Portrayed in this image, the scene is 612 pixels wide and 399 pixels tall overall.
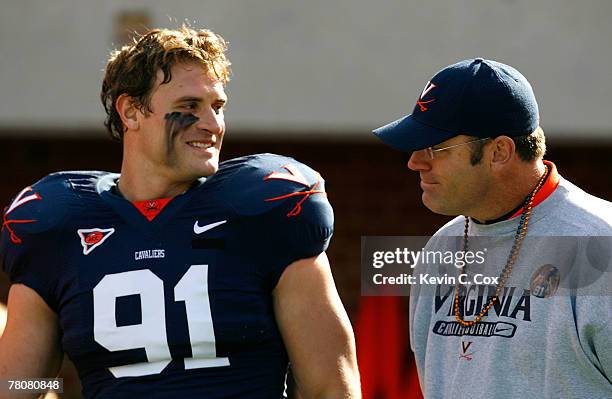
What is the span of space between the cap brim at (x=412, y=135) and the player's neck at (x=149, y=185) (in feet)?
2.27

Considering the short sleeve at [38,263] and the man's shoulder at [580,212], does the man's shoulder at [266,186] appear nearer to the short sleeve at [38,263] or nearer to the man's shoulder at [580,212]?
the short sleeve at [38,263]

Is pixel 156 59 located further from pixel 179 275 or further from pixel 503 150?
pixel 503 150

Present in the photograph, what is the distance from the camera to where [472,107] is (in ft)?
9.59

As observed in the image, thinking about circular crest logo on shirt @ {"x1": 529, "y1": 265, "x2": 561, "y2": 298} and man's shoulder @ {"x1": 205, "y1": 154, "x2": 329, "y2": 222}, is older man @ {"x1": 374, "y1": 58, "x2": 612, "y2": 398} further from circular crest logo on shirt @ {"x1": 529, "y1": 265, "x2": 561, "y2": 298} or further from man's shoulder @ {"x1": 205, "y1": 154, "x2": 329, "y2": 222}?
man's shoulder @ {"x1": 205, "y1": 154, "x2": 329, "y2": 222}

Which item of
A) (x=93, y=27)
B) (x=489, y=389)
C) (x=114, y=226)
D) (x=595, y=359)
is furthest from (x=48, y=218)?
(x=93, y=27)

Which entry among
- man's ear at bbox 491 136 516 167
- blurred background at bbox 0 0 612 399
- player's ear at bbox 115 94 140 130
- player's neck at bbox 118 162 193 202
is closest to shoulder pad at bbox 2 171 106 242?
player's neck at bbox 118 162 193 202

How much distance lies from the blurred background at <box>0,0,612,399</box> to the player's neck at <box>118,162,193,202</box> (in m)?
2.87

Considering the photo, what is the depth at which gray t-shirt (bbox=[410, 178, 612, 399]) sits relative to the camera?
2.65 meters

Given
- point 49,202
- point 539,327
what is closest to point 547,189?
point 539,327

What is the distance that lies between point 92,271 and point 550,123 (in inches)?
149

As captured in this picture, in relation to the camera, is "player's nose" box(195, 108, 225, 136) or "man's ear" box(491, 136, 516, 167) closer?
"man's ear" box(491, 136, 516, 167)

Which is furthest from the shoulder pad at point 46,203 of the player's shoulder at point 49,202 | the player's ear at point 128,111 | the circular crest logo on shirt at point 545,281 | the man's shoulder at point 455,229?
the circular crest logo on shirt at point 545,281

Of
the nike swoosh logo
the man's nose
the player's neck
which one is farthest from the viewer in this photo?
the player's neck

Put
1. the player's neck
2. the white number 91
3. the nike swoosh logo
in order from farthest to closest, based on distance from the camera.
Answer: the player's neck, the nike swoosh logo, the white number 91
